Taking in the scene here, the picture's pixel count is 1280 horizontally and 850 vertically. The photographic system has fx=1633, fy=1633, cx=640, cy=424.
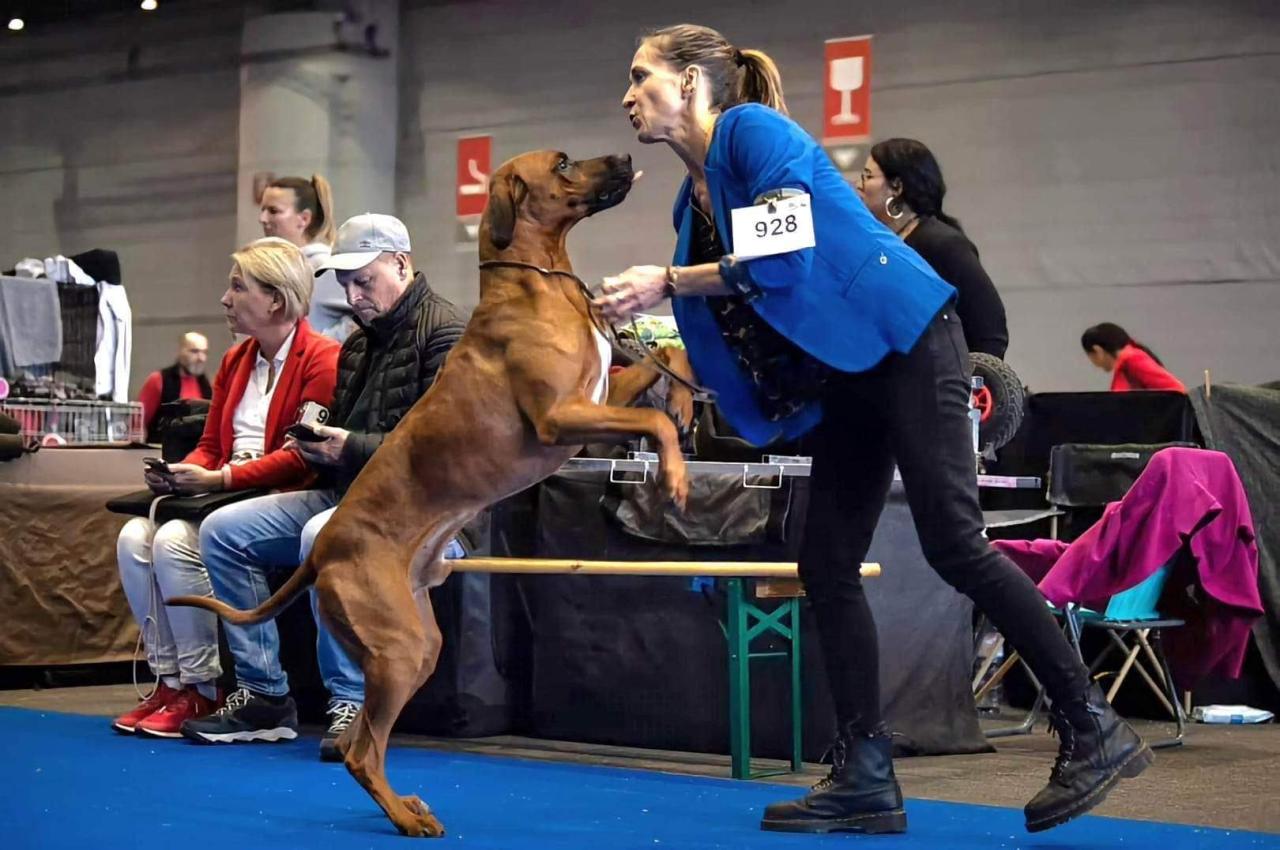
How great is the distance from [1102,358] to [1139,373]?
43cm

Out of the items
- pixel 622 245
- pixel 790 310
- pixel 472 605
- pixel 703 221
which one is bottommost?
pixel 472 605

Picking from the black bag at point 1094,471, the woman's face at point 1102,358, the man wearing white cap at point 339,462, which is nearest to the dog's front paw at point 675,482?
the man wearing white cap at point 339,462

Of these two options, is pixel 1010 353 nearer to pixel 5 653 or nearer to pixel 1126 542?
pixel 1126 542

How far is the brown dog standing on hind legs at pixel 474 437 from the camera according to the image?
3043 millimetres

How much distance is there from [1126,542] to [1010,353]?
4449 mm

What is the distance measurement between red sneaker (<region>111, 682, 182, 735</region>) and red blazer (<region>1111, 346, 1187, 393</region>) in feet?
14.5

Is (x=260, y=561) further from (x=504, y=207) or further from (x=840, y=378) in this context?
(x=840, y=378)

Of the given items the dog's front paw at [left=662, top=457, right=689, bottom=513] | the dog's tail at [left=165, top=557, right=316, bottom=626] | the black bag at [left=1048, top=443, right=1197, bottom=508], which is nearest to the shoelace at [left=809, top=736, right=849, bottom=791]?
the dog's front paw at [left=662, top=457, right=689, bottom=513]

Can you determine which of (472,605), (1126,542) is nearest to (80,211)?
(472,605)

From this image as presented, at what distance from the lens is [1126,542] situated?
15.1 feet

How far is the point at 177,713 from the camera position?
14.8ft

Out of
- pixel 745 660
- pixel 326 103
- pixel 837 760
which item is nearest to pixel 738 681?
pixel 745 660

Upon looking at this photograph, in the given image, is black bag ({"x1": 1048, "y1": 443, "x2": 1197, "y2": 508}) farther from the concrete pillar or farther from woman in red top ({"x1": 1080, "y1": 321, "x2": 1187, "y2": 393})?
the concrete pillar

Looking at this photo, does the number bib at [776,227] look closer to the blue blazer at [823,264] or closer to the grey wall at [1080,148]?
the blue blazer at [823,264]
